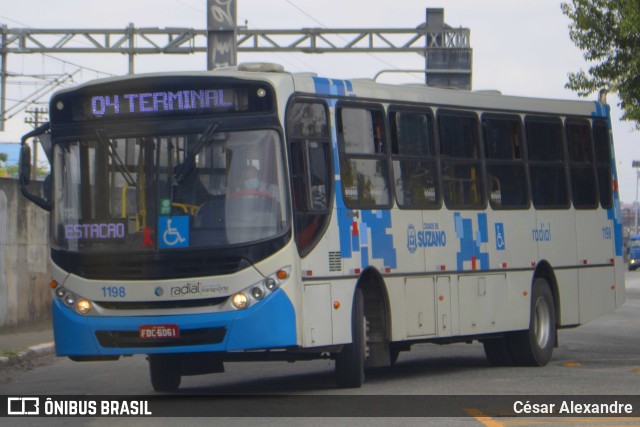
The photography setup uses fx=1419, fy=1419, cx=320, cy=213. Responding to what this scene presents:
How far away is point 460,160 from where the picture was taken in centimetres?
1614

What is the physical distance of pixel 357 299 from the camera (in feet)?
45.8

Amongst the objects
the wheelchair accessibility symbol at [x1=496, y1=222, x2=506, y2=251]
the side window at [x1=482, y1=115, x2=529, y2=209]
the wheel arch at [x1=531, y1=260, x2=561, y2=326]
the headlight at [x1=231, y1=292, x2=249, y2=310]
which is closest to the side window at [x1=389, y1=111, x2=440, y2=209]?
the side window at [x1=482, y1=115, x2=529, y2=209]

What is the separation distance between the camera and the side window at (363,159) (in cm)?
1406

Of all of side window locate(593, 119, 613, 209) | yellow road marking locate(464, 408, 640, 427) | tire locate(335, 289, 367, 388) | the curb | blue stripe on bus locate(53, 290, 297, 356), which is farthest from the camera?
the curb

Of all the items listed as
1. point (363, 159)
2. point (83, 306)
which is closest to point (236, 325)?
point (83, 306)

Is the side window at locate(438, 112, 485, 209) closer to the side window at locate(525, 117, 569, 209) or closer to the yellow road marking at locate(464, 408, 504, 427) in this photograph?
the side window at locate(525, 117, 569, 209)

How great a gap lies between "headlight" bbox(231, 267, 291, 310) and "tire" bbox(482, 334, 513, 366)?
17.8ft

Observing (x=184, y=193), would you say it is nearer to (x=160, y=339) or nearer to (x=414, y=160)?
(x=160, y=339)

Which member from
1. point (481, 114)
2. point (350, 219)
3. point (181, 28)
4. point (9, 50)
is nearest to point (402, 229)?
point (350, 219)

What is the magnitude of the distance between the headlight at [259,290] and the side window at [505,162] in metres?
4.67

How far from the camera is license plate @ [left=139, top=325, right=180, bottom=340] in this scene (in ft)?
41.4

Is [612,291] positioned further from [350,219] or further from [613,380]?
[350,219]

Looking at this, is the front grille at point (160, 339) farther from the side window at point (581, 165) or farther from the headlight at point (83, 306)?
the side window at point (581, 165)

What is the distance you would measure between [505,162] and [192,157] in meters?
5.40
